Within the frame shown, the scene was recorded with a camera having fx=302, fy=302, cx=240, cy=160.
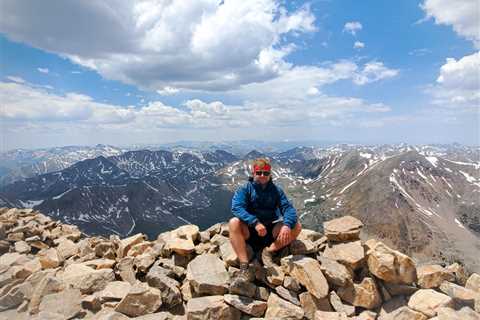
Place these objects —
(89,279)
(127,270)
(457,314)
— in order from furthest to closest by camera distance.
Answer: (127,270), (89,279), (457,314)

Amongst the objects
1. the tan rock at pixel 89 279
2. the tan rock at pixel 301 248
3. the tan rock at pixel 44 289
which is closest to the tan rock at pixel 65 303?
the tan rock at pixel 89 279

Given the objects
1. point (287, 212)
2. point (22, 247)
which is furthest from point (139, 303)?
point (22, 247)

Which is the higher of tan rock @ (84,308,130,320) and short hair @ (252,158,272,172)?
short hair @ (252,158,272,172)

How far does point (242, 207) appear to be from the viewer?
1077cm

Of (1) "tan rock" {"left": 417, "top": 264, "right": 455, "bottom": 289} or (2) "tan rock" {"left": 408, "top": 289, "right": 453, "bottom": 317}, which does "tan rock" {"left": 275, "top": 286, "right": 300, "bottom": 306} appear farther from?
(1) "tan rock" {"left": 417, "top": 264, "right": 455, "bottom": 289}

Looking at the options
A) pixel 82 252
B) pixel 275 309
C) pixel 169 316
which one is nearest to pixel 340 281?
pixel 275 309

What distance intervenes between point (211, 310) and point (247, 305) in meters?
1.15

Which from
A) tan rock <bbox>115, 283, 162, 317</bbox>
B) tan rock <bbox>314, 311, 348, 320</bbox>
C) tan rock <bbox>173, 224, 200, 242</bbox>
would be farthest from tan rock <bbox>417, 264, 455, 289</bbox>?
tan rock <bbox>173, 224, 200, 242</bbox>

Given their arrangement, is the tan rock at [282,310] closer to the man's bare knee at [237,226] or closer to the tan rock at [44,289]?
the man's bare knee at [237,226]

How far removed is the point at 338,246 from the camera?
1206cm

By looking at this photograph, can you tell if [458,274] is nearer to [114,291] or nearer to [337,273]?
[337,273]

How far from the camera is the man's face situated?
10914 millimetres

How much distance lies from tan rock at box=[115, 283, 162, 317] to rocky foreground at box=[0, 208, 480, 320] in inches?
1.2

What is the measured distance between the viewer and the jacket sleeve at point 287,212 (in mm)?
10734
